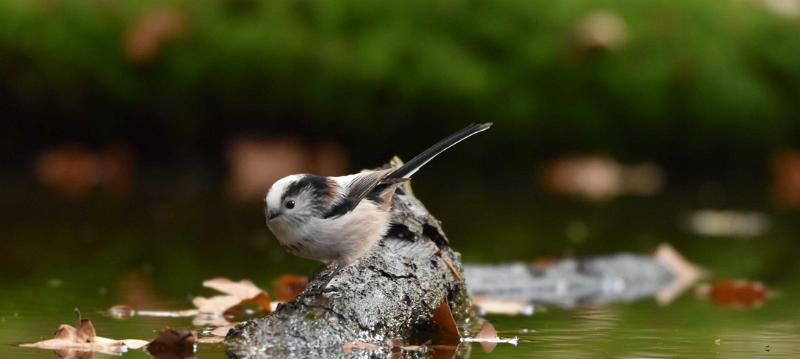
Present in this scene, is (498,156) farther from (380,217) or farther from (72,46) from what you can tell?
(380,217)

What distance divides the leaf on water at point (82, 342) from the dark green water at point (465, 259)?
0.25ft

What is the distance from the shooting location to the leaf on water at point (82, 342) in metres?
3.45

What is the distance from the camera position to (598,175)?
10867 millimetres

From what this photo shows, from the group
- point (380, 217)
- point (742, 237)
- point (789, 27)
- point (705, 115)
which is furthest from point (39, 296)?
point (789, 27)

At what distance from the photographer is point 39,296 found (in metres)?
4.64

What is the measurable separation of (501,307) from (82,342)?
5.38 ft

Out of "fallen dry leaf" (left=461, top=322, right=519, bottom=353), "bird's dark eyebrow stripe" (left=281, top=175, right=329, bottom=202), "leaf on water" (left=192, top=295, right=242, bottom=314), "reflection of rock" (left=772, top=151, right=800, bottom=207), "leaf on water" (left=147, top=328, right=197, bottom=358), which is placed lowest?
"leaf on water" (left=147, top=328, right=197, bottom=358)

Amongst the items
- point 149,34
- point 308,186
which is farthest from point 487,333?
point 149,34

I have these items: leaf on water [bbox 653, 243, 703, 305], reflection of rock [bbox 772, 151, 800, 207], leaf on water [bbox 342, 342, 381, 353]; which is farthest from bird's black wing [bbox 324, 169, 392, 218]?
reflection of rock [bbox 772, 151, 800, 207]

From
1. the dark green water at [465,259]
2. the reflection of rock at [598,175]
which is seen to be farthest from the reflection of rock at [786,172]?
the dark green water at [465,259]

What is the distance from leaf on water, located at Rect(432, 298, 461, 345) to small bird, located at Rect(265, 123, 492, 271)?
28 centimetres

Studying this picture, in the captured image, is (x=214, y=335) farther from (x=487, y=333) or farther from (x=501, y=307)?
(x=501, y=307)

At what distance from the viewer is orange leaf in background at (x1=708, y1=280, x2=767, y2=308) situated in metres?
4.98

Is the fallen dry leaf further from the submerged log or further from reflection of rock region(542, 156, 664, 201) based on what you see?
reflection of rock region(542, 156, 664, 201)
